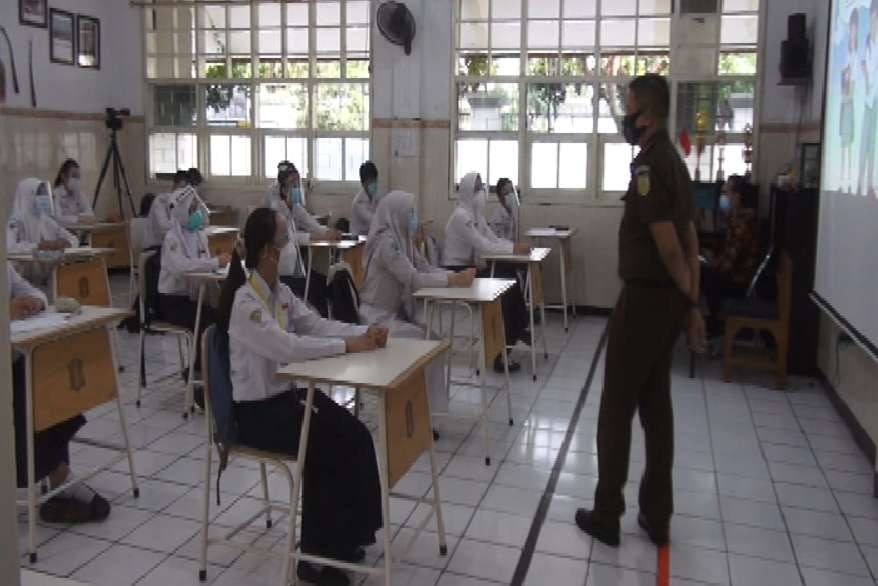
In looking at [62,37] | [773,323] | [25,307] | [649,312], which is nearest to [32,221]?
[25,307]

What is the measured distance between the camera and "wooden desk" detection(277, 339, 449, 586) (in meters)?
2.52

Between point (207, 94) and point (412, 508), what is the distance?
271 inches

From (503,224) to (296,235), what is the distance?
1.79 metres

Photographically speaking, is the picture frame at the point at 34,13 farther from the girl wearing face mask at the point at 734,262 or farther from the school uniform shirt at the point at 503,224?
the girl wearing face mask at the point at 734,262

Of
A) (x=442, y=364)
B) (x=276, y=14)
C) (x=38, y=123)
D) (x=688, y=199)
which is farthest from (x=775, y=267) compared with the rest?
(x=38, y=123)

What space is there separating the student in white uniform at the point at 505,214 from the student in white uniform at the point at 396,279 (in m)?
2.77

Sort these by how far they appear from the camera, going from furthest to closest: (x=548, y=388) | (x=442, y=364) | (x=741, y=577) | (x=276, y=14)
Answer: (x=276, y=14), (x=548, y=388), (x=442, y=364), (x=741, y=577)

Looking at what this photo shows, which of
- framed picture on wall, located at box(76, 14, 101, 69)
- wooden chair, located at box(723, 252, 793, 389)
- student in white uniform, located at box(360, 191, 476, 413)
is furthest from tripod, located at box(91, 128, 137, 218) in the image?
wooden chair, located at box(723, 252, 793, 389)

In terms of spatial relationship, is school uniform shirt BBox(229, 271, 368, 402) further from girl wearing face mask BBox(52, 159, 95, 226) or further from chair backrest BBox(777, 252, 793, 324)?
girl wearing face mask BBox(52, 159, 95, 226)

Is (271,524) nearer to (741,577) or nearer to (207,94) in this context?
(741,577)

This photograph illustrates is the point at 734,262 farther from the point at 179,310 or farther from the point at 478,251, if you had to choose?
the point at 179,310

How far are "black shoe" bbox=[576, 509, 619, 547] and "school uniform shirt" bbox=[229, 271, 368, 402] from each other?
1190 millimetres

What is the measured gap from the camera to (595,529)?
3.14m

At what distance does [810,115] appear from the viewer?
636 centimetres
